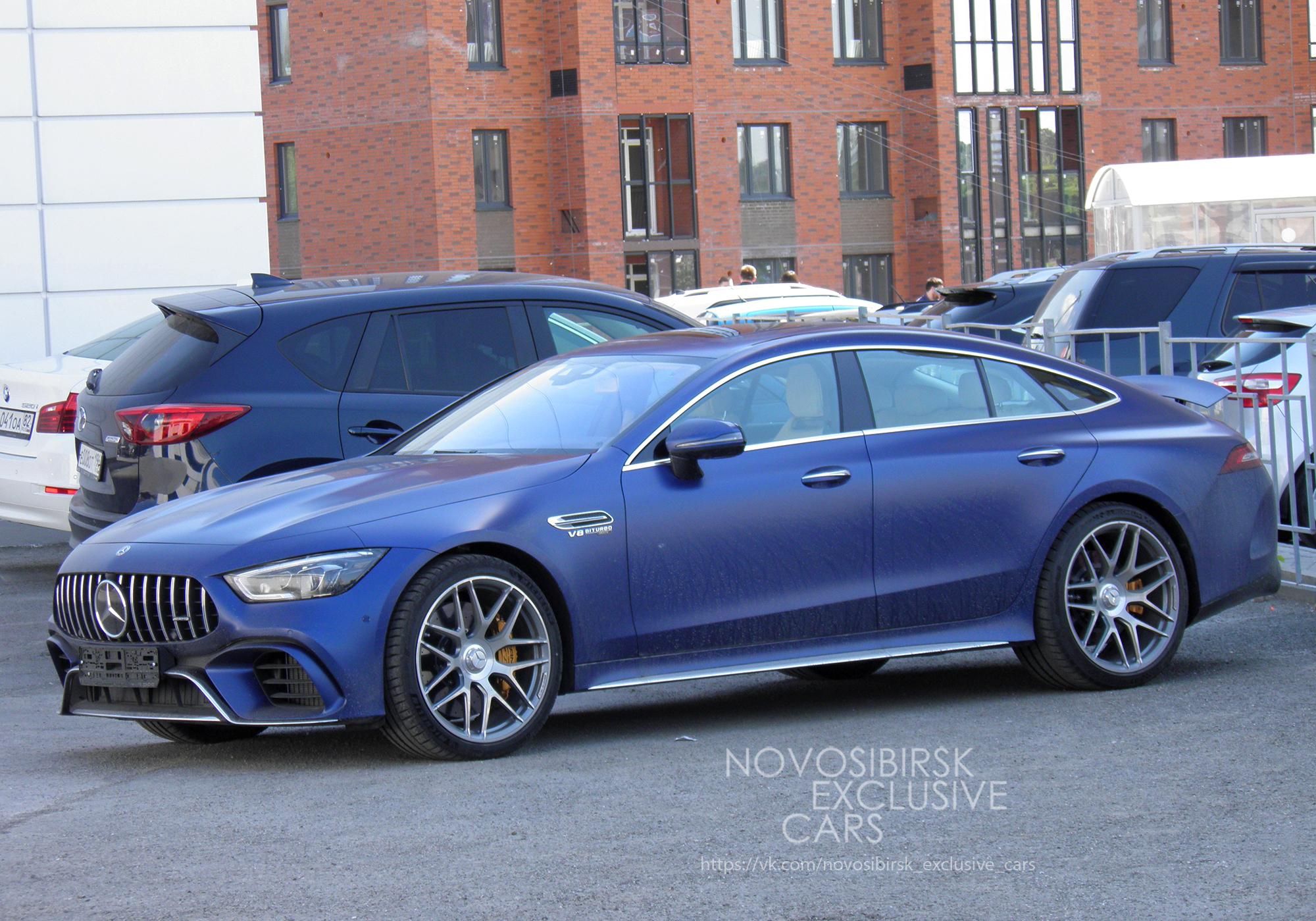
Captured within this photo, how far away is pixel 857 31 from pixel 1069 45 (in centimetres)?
606

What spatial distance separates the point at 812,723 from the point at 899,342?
153 centimetres

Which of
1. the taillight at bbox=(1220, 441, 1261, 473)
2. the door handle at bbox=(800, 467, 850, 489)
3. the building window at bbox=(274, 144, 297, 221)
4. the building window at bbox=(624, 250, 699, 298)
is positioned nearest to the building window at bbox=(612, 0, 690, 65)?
the building window at bbox=(624, 250, 699, 298)

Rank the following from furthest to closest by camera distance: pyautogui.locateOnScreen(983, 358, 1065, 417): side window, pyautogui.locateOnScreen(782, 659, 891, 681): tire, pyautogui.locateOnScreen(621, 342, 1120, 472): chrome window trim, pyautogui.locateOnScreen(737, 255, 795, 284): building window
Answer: pyautogui.locateOnScreen(737, 255, 795, 284): building window → pyautogui.locateOnScreen(782, 659, 891, 681): tire → pyautogui.locateOnScreen(983, 358, 1065, 417): side window → pyautogui.locateOnScreen(621, 342, 1120, 472): chrome window trim

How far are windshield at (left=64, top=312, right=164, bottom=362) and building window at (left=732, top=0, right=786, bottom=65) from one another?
33.8 metres

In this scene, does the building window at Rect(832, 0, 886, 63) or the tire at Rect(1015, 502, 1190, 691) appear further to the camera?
the building window at Rect(832, 0, 886, 63)

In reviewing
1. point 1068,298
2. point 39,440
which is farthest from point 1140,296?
point 39,440

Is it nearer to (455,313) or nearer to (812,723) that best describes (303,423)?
(455,313)

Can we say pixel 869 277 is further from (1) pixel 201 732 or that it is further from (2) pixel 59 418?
(1) pixel 201 732

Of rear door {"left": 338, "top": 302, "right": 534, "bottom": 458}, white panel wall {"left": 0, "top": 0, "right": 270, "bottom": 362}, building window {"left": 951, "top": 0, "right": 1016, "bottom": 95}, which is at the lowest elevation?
rear door {"left": 338, "top": 302, "right": 534, "bottom": 458}

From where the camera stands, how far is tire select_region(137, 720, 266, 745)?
245 inches

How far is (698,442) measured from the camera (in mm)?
5832

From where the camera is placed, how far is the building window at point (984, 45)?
4534 cm

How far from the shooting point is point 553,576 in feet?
18.8

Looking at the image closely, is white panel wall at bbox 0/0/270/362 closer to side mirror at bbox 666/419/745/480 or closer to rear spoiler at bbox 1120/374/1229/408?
rear spoiler at bbox 1120/374/1229/408
